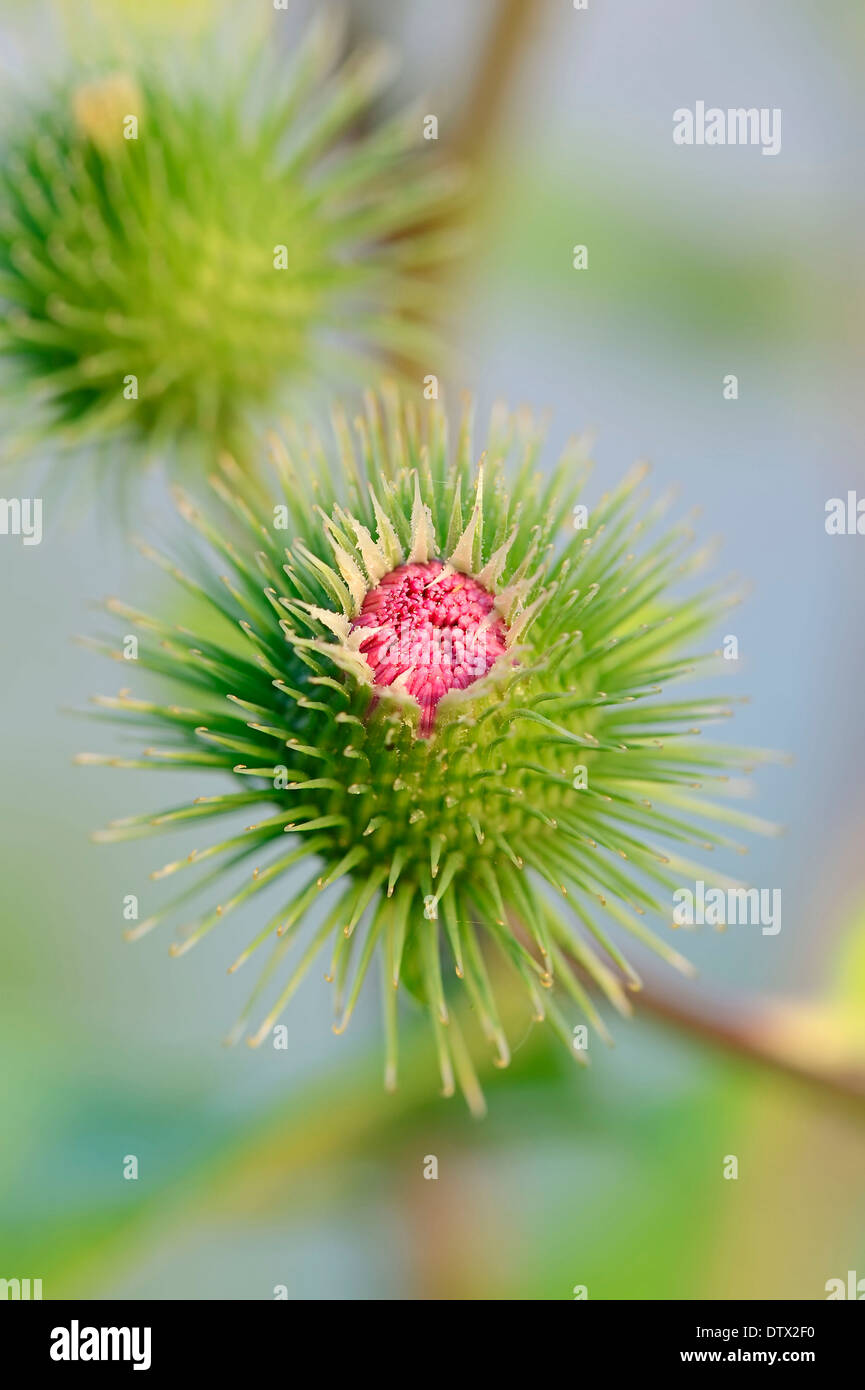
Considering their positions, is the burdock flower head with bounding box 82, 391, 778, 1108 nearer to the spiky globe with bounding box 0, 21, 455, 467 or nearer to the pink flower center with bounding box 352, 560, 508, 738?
the pink flower center with bounding box 352, 560, 508, 738

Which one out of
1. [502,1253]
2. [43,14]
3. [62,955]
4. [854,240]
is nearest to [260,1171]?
[502,1253]

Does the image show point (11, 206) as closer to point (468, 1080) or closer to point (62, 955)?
point (468, 1080)

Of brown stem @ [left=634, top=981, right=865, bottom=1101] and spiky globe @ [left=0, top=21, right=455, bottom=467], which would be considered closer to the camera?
brown stem @ [left=634, top=981, right=865, bottom=1101]

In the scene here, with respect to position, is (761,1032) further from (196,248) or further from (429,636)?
(196,248)

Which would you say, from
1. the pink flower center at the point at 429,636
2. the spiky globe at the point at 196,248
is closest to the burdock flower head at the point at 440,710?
the pink flower center at the point at 429,636

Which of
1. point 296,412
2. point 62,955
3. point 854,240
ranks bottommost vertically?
point 62,955

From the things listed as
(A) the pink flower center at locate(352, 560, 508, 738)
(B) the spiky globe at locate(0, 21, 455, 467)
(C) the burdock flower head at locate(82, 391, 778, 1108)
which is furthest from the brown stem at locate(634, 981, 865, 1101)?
(B) the spiky globe at locate(0, 21, 455, 467)

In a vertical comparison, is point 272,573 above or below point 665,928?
above

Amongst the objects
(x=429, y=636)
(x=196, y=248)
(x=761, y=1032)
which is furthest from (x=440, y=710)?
(x=196, y=248)
